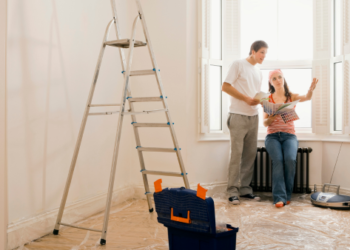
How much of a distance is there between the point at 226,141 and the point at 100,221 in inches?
63.5

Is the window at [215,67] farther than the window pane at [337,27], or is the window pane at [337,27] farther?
the window at [215,67]

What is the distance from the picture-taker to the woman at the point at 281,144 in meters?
3.18

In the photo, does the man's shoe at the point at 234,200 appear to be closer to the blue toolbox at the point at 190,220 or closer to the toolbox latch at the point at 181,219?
the blue toolbox at the point at 190,220

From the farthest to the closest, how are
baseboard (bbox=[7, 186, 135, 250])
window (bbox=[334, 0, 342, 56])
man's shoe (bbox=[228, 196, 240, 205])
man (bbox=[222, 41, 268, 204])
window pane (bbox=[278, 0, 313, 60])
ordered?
window pane (bbox=[278, 0, 313, 60]) → window (bbox=[334, 0, 342, 56]) → man (bbox=[222, 41, 268, 204]) → man's shoe (bbox=[228, 196, 240, 205]) → baseboard (bbox=[7, 186, 135, 250])

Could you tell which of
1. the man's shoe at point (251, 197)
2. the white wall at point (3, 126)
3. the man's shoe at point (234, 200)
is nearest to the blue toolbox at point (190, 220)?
the white wall at point (3, 126)

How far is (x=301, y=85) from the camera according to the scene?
148 inches

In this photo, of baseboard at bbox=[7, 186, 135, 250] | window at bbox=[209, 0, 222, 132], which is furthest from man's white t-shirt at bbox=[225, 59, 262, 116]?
baseboard at bbox=[7, 186, 135, 250]

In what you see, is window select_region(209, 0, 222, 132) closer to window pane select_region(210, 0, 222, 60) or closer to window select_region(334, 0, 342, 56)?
window pane select_region(210, 0, 222, 60)

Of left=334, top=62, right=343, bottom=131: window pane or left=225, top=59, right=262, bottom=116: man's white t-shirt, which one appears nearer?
left=225, top=59, right=262, bottom=116: man's white t-shirt

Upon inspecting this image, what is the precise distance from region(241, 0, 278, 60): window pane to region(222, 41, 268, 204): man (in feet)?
1.81

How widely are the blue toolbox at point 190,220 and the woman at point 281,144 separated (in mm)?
1529

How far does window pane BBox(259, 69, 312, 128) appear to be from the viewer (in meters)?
3.76

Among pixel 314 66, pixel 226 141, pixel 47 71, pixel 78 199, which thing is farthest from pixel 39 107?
pixel 314 66

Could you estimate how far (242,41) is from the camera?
3.83 m
